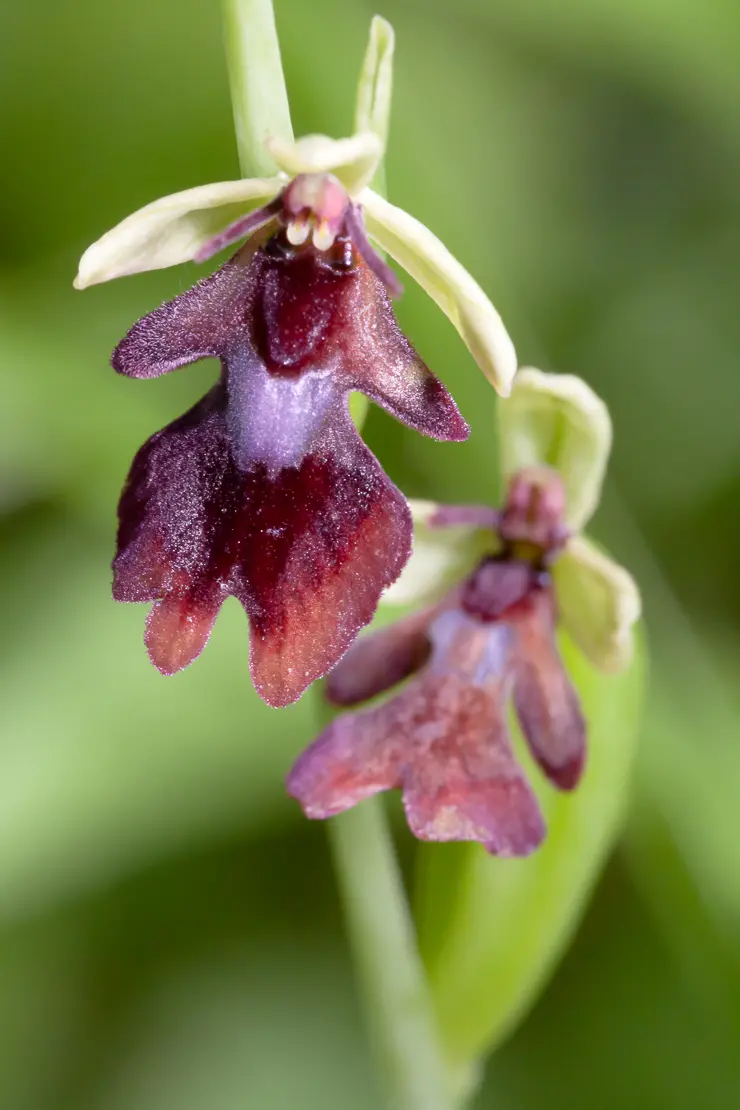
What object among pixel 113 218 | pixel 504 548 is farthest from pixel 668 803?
pixel 113 218

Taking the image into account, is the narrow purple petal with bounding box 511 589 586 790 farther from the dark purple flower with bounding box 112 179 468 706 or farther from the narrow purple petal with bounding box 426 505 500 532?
the dark purple flower with bounding box 112 179 468 706

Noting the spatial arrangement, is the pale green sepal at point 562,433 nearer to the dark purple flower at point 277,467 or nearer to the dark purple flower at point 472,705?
the dark purple flower at point 472,705

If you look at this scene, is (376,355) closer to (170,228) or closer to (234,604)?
(170,228)

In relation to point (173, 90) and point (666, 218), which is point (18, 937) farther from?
point (666, 218)

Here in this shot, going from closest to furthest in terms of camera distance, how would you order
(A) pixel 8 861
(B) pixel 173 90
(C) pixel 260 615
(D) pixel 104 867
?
1. (C) pixel 260 615
2. (A) pixel 8 861
3. (D) pixel 104 867
4. (B) pixel 173 90

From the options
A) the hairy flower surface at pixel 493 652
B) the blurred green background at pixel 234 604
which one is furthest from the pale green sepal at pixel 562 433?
the blurred green background at pixel 234 604

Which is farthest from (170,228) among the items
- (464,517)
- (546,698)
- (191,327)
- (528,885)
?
(528,885)

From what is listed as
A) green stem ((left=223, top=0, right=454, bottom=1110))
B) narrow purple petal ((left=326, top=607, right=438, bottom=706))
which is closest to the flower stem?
green stem ((left=223, top=0, right=454, bottom=1110))
